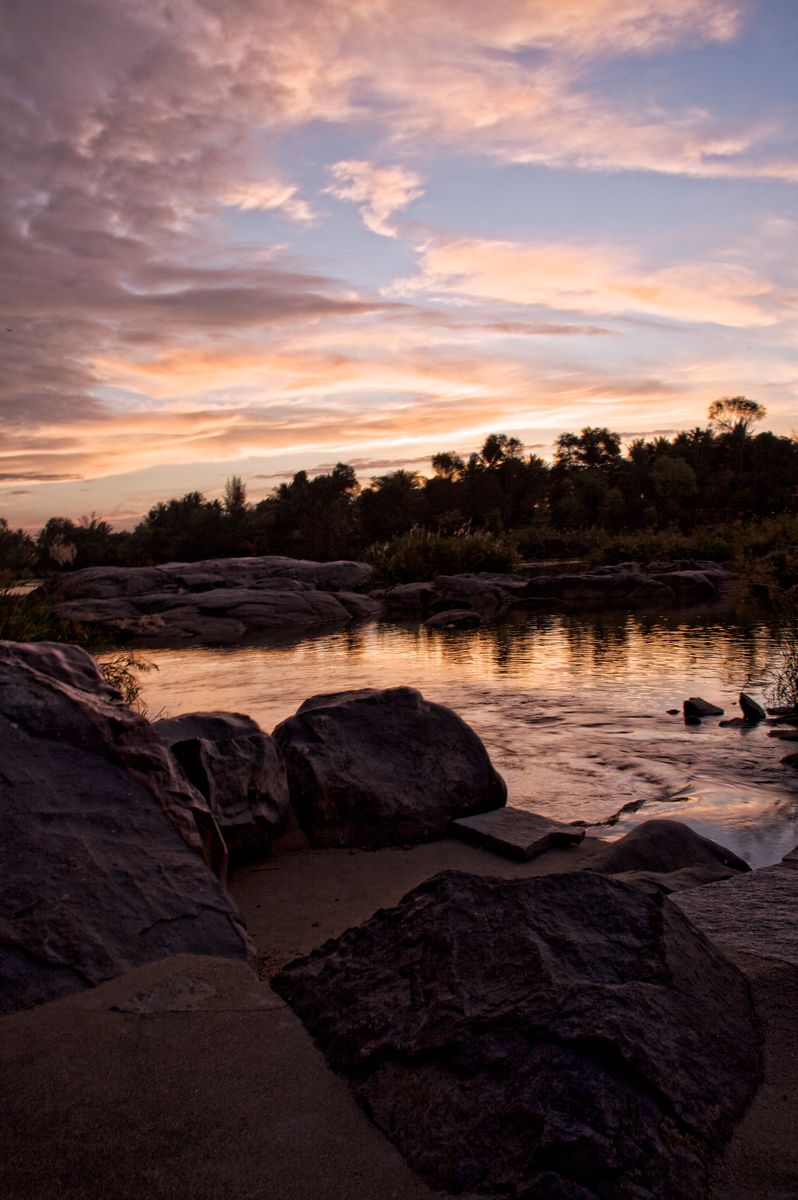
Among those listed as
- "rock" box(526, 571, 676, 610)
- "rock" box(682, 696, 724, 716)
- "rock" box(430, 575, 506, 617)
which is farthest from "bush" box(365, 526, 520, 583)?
"rock" box(682, 696, 724, 716)

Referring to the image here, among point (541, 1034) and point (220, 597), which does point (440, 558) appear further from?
point (541, 1034)

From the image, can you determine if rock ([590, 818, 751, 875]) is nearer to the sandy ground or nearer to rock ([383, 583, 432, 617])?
the sandy ground

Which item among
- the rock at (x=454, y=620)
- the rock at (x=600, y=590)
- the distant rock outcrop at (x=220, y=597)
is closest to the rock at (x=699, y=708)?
the distant rock outcrop at (x=220, y=597)

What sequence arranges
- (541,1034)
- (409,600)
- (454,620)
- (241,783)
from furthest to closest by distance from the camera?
(409,600)
(454,620)
(241,783)
(541,1034)

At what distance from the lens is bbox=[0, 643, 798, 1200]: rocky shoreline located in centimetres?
191

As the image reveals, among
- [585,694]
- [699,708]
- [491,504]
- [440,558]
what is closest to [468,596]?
[440,558]

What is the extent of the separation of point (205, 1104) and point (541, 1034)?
2.69ft

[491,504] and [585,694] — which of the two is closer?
[585,694]

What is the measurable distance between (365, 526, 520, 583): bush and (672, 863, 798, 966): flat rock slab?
24.7 m

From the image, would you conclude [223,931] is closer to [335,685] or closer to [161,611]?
[335,685]

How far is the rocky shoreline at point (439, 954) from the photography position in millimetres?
1906

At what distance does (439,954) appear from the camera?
242 cm

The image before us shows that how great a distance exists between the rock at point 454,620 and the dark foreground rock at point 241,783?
14.0 meters

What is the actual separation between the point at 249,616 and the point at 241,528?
23.9 metres
